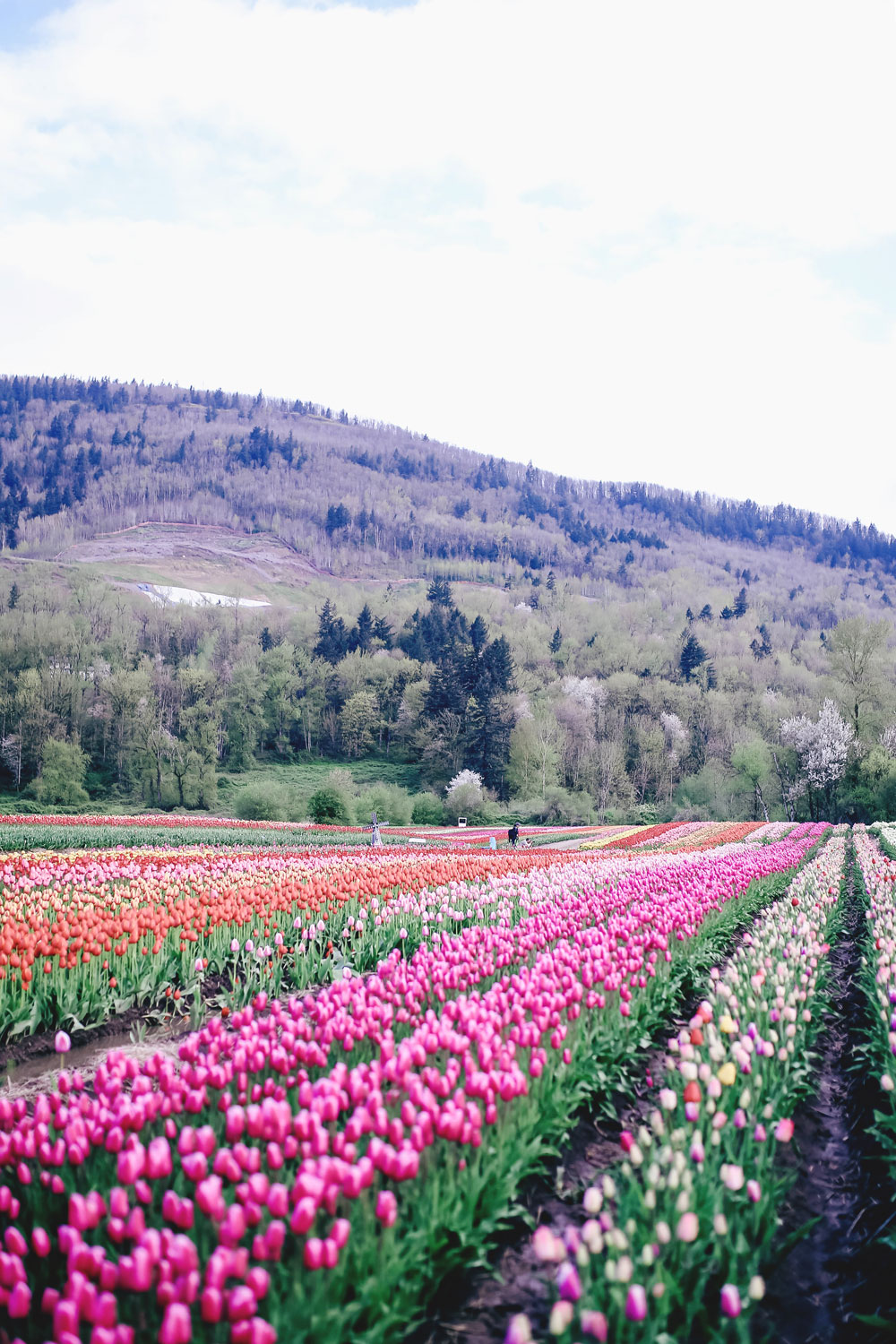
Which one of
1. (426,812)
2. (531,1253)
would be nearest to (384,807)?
(426,812)

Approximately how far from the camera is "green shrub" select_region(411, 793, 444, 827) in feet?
161

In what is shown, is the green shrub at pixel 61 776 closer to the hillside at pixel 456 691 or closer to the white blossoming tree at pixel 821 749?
the hillside at pixel 456 691

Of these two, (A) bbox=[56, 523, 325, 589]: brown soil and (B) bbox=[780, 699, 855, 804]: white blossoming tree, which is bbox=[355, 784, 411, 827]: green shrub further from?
(A) bbox=[56, 523, 325, 589]: brown soil

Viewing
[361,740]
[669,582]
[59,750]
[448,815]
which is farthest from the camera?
[669,582]

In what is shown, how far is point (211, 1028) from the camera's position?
14.7ft

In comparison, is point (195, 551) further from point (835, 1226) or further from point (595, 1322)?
point (595, 1322)

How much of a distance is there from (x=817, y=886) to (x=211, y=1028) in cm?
915

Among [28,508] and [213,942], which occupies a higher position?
[28,508]

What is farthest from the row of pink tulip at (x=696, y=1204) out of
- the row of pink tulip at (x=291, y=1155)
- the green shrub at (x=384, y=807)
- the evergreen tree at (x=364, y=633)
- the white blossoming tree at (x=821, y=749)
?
the evergreen tree at (x=364, y=633)

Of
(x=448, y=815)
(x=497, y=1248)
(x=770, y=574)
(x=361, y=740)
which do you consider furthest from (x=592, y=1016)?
(x=770, y=574)

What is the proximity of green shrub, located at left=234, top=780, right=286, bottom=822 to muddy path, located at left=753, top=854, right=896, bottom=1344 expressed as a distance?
4080cm

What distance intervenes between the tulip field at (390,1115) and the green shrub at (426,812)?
40.6 meters

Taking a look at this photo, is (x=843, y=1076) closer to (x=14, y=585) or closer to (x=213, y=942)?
(x=213, y=942)

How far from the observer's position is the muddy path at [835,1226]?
3252mm
